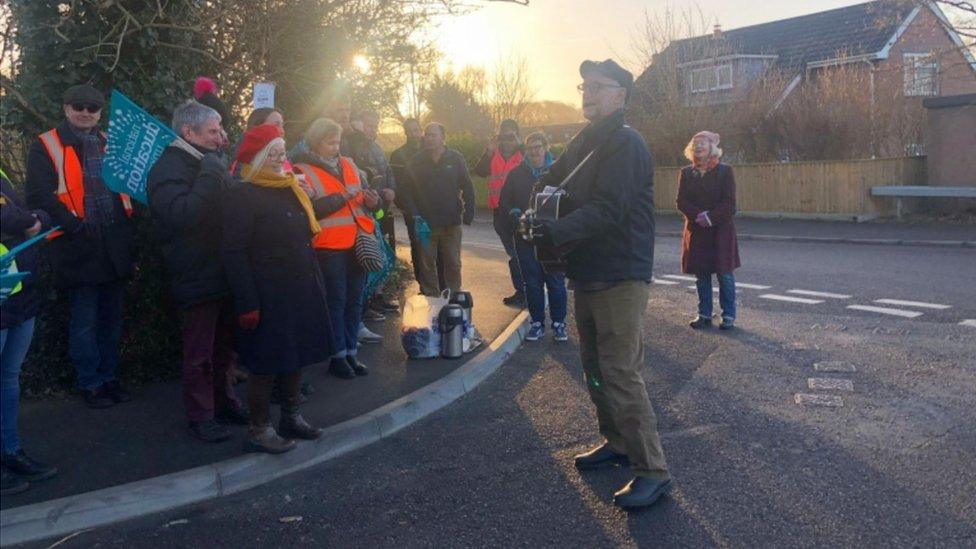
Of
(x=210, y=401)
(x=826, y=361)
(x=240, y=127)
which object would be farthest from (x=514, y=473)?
(x=240, y=127)

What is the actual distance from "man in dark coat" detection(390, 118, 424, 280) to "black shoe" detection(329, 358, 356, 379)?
2.80 metres

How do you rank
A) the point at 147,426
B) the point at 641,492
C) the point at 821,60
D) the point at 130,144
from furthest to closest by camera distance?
the point at 821,60, the point at 147,426, the point at 130,144, the point at 641,492

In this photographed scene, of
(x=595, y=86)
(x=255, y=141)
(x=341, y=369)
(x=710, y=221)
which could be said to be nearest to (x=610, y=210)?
(x=595, y=86)

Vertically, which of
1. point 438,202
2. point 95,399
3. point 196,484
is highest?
point 438,202

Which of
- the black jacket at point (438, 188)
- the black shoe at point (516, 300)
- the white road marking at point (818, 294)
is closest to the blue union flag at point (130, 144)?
the black jacket at point (438, 188)

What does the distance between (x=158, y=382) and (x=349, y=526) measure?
2995 millimetres

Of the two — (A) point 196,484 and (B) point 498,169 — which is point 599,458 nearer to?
(A) point 196,484

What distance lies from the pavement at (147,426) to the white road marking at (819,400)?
101 inches

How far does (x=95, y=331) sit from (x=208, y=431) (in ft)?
3.94

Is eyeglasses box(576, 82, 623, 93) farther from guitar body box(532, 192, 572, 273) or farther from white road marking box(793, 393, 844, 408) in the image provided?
white road marking box(793, 393, 844, 408)

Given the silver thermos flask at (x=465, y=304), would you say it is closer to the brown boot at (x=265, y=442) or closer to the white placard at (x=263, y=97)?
the white placard at (x=263, y=97)

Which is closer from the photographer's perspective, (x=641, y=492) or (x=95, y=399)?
(x=641, y=492)

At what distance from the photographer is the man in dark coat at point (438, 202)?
9.36 m

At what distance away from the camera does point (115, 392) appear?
6.29 m
